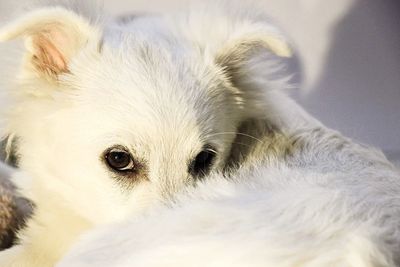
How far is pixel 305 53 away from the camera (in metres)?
2.83

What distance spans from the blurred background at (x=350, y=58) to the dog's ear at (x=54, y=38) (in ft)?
4.42

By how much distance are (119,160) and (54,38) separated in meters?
0.29

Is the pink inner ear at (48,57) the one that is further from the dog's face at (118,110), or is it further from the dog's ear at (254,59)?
the dog's ear at (254,59)

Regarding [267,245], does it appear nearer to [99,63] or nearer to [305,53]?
[99,63]

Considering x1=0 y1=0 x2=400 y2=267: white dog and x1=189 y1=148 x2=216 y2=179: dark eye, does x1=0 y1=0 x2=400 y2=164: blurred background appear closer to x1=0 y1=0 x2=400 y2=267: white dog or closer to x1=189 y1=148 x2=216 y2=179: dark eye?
x1=0 y1=0 x2=400 y2=267: white dog

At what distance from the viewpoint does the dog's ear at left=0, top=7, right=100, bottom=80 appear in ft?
4.74

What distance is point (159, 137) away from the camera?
4.68 ft

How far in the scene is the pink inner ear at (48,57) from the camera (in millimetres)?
1523

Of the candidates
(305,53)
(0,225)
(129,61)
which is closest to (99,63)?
(129,61)

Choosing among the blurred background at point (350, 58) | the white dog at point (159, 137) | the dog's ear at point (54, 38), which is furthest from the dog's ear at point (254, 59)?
the blurred background at point (350, 58)

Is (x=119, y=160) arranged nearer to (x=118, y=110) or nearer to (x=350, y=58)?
(x=118, y=110)

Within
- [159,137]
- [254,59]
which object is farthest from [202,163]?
[254,59]

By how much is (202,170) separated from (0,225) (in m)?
0.51

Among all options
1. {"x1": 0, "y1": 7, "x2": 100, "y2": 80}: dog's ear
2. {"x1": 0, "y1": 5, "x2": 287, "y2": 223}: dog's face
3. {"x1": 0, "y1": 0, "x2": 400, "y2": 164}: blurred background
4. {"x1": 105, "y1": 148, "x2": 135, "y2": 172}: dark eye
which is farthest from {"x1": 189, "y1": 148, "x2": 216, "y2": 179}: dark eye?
{"x1": 0, "y1": 0, "x2": 400, "y2": 164}: blurred background
